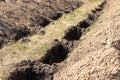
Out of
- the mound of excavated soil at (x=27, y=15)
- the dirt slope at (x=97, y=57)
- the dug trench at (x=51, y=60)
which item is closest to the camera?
the dirt slope at (x=97, y=57)

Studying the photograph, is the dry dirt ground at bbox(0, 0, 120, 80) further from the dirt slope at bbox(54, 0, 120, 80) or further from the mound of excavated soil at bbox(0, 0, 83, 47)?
the mound of excavated soil at bbox(0, 0, 83, 47)

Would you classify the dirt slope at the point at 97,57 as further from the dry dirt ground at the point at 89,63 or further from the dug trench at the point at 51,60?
the dug trench at the point at 51,60

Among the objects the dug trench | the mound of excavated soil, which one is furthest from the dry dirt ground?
the mound of excavated soil

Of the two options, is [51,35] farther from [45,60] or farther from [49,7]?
[49,7]

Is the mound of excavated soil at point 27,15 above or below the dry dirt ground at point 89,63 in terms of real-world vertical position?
above

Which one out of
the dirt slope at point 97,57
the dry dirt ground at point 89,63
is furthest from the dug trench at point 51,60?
the dirt slope at point 97,57

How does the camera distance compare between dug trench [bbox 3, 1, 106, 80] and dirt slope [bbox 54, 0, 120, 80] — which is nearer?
dirt slope [bbox 54, 0, 120, 80]
